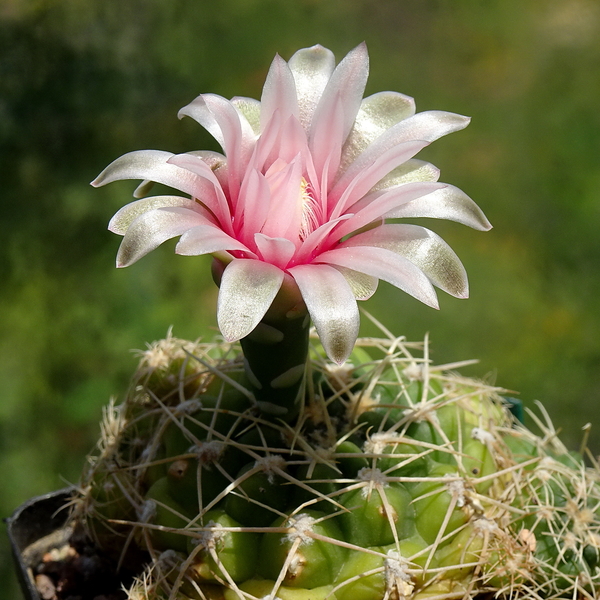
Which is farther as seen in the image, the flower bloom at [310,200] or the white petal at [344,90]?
the white petal at [344,90]

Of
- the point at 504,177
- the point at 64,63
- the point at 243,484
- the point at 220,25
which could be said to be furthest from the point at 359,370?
the point at 220,25

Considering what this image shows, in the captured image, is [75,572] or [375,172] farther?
[75,572]

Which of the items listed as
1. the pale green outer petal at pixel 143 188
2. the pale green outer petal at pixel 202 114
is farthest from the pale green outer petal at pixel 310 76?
the pale green outer petal at pixel 143 188

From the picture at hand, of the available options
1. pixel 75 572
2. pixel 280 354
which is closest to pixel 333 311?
→ pixel 280 354

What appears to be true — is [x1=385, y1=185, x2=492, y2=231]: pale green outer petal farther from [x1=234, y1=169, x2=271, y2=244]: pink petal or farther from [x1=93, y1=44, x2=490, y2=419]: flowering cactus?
[x1=234, y1=169, x2=271, y2=244]: pink petal

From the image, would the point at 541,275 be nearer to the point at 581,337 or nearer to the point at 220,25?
the point at 581,337

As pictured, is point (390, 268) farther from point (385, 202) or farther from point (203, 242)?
point (203, 242)

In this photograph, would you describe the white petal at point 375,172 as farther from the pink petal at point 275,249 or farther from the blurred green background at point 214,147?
the blurred green background at point 214,147
